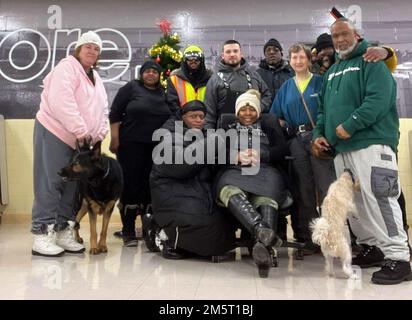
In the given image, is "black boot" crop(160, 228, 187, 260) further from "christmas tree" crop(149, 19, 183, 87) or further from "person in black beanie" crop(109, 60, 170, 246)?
"christmas tree" crop(149, 19, 183, 87)

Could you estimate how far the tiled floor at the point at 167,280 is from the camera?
7.84ft

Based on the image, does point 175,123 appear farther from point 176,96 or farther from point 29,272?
point 29,272

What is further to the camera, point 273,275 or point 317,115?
point 317,115

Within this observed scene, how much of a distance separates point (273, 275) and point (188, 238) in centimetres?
66

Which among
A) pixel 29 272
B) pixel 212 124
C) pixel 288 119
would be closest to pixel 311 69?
pixel 288 119

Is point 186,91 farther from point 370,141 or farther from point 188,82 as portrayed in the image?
point 370,141

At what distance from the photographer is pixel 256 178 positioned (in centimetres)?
309

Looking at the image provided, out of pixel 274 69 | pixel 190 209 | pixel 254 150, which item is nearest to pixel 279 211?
pixel 254 150

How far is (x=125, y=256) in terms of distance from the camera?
3422mm

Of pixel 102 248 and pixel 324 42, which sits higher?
pixel 324 42

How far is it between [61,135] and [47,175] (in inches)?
12.5

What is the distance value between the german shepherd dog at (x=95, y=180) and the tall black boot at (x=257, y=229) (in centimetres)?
108

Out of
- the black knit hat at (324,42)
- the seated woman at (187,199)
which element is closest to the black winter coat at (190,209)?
the seated woman at (187,199)

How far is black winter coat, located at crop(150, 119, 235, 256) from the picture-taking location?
314 centimetres
